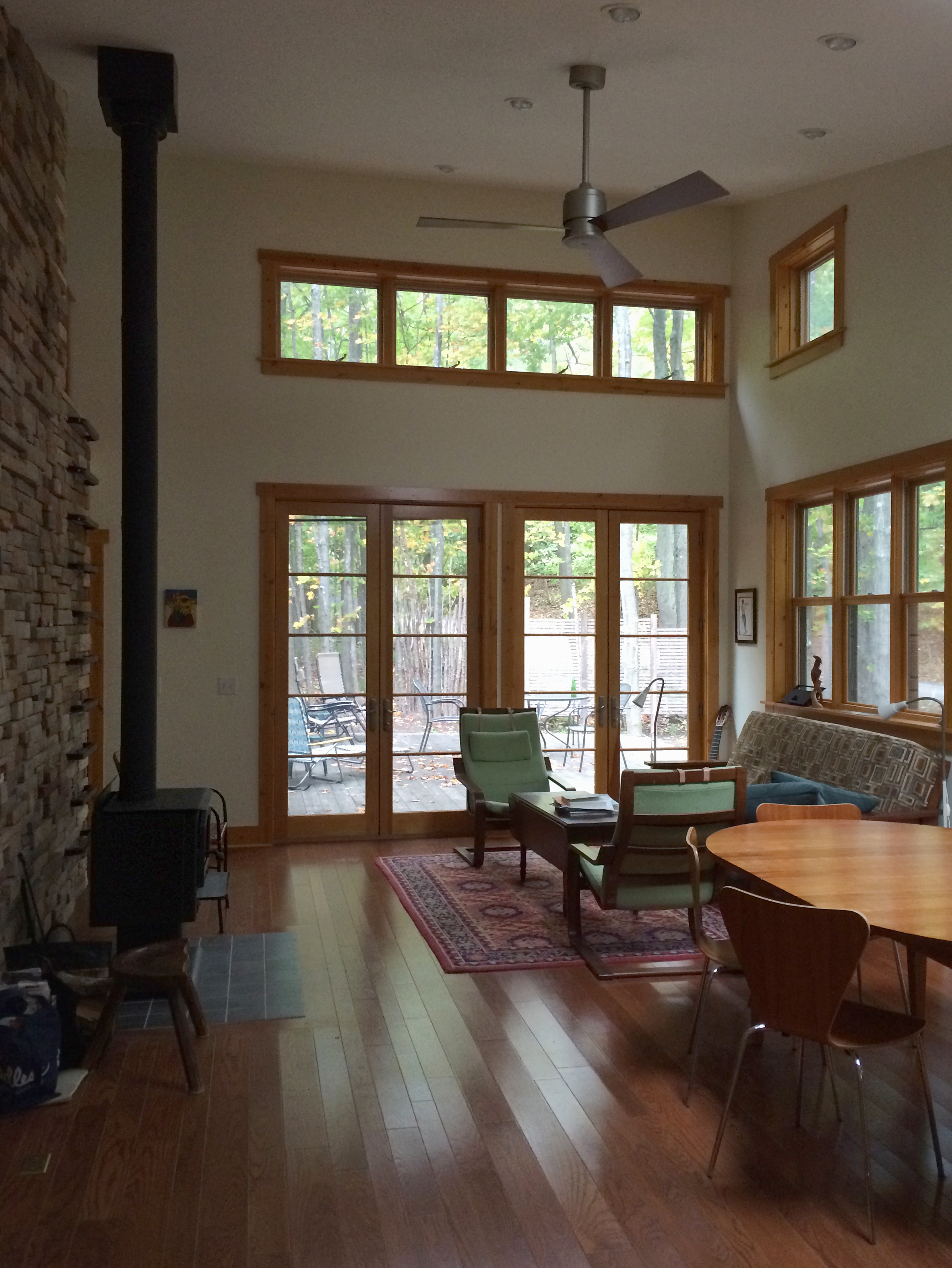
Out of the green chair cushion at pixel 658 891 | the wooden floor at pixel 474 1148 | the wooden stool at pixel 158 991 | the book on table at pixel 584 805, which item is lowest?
the wooden floor at pixel 474 1148

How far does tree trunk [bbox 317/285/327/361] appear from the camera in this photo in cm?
768

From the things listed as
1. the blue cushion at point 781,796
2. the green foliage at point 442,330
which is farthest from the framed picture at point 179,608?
the blue cushion at point 781,796

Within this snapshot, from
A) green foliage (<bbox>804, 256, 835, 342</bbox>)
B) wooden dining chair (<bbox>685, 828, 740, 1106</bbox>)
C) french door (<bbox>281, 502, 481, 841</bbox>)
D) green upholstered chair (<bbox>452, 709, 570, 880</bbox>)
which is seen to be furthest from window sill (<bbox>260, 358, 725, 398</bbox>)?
wooden dining chair (<bbox>685, 828, 740, 1106</bbox>)

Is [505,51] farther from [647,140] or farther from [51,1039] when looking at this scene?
[51,1039]

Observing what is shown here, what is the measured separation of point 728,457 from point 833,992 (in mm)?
6078

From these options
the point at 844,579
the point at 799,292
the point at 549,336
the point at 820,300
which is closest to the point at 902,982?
the point at 844,579

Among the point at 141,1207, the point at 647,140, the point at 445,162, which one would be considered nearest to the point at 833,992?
the point at 141,1207

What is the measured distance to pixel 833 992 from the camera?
2.84 meters

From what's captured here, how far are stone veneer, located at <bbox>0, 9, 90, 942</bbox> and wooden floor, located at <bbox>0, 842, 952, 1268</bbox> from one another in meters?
1.25

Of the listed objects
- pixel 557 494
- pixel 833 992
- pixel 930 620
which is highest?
pixel 557 494

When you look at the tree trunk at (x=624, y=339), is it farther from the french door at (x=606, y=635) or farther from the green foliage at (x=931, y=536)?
the green foliage at (x=931, y=536)

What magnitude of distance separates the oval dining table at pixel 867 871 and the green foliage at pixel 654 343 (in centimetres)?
472

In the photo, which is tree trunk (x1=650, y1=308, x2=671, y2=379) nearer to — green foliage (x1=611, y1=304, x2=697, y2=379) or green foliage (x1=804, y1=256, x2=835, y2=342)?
green foliage (x1=611, y1=304, x2=697, y2=379)

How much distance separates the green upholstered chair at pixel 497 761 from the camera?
7.03 m
